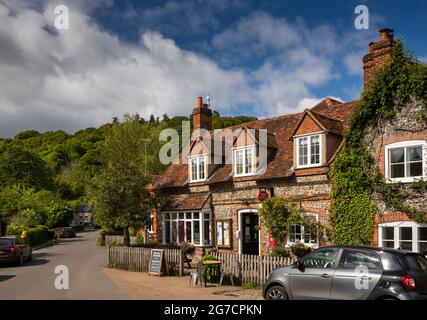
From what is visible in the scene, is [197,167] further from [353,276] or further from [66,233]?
[66,233]

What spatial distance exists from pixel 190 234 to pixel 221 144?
568 centimetres

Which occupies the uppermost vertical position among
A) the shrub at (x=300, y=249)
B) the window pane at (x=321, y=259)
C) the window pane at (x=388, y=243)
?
the window pane at (x=321, y=259)

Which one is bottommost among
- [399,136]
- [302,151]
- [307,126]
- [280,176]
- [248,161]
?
[280,176]

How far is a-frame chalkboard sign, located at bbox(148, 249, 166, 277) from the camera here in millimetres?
18266

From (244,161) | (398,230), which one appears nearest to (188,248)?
(244,161)

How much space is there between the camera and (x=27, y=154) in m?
82.6

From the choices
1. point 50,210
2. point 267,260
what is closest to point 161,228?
point 267,260

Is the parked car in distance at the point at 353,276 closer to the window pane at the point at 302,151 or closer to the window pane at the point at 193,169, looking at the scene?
the window pane at the point at 302,151

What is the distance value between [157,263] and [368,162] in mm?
9887

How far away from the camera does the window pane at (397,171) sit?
56.3ft

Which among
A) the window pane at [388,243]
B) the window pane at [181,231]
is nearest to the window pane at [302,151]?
the window pane at [388,243]

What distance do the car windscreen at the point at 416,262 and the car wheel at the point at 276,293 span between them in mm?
3109

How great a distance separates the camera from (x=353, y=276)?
31.7ft
